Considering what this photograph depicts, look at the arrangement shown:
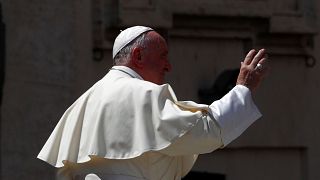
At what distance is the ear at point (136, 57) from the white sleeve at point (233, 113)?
1.41 feet

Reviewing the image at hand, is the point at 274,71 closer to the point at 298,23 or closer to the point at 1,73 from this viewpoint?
the point at 298,23

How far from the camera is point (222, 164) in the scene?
44.0ft

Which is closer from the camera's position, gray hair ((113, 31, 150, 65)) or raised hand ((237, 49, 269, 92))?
raised hand ((237, 49, 269, 92))

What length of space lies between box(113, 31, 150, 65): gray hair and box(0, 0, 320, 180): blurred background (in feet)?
17.3

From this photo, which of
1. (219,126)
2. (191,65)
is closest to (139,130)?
(219,126)

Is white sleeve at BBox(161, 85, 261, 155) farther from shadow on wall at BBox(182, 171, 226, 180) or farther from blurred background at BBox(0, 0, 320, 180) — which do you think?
shadow on wall at BBox(182, 171, 226, 180)

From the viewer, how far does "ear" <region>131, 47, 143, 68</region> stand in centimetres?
643

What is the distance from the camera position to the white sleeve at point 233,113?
6.12 meters

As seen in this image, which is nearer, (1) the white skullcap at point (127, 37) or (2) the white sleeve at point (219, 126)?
(2) the white sleeve at point (219, 126)

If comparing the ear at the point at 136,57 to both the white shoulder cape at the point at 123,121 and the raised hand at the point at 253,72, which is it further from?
the raised hand at the point at 253,72

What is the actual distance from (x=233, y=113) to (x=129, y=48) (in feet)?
2.06

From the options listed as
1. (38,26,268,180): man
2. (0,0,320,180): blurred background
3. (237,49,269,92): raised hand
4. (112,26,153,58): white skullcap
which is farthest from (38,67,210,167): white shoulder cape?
(0,0,320,180): blurred background

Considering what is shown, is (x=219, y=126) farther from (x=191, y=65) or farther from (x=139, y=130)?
(x=191, y=65)

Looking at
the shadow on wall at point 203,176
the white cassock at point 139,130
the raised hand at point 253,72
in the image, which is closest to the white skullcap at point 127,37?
the white cassock at point 139,130
